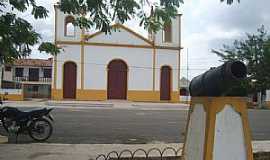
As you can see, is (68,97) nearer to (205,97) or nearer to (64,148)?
(64,148)

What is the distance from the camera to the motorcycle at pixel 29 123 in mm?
13159

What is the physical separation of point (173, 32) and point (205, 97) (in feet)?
156

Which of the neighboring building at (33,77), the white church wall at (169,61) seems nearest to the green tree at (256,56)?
the white church wall at (169,61)

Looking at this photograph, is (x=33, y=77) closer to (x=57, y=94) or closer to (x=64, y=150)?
(x=57, y=94)

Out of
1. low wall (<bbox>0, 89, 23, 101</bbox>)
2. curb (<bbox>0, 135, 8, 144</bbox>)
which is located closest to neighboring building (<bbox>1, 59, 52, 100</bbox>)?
low wall (<bbox>0, 89, 23, 101</bbox>)

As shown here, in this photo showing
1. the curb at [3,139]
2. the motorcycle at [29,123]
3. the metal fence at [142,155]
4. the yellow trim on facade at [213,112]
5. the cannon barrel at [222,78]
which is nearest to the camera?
the cannon barrel at [222,78]

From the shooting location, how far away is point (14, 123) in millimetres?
13336

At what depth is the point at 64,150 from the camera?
11242 mm

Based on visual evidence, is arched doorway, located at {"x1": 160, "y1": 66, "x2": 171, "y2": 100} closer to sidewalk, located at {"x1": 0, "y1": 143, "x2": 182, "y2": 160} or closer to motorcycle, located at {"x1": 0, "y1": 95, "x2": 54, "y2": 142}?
motorcycle, located at {"x1": 0, "y1": 95, "x2": 54, "y2": 142}

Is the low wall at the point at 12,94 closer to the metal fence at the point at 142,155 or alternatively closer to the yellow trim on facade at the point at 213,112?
the metal fence at the point at 142,155

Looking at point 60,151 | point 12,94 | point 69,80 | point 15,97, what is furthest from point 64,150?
point 12,94

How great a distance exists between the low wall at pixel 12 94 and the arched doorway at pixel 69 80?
591cm

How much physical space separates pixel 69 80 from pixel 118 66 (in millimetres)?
5477

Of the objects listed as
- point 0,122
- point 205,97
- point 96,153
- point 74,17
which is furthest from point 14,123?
point 205,97
